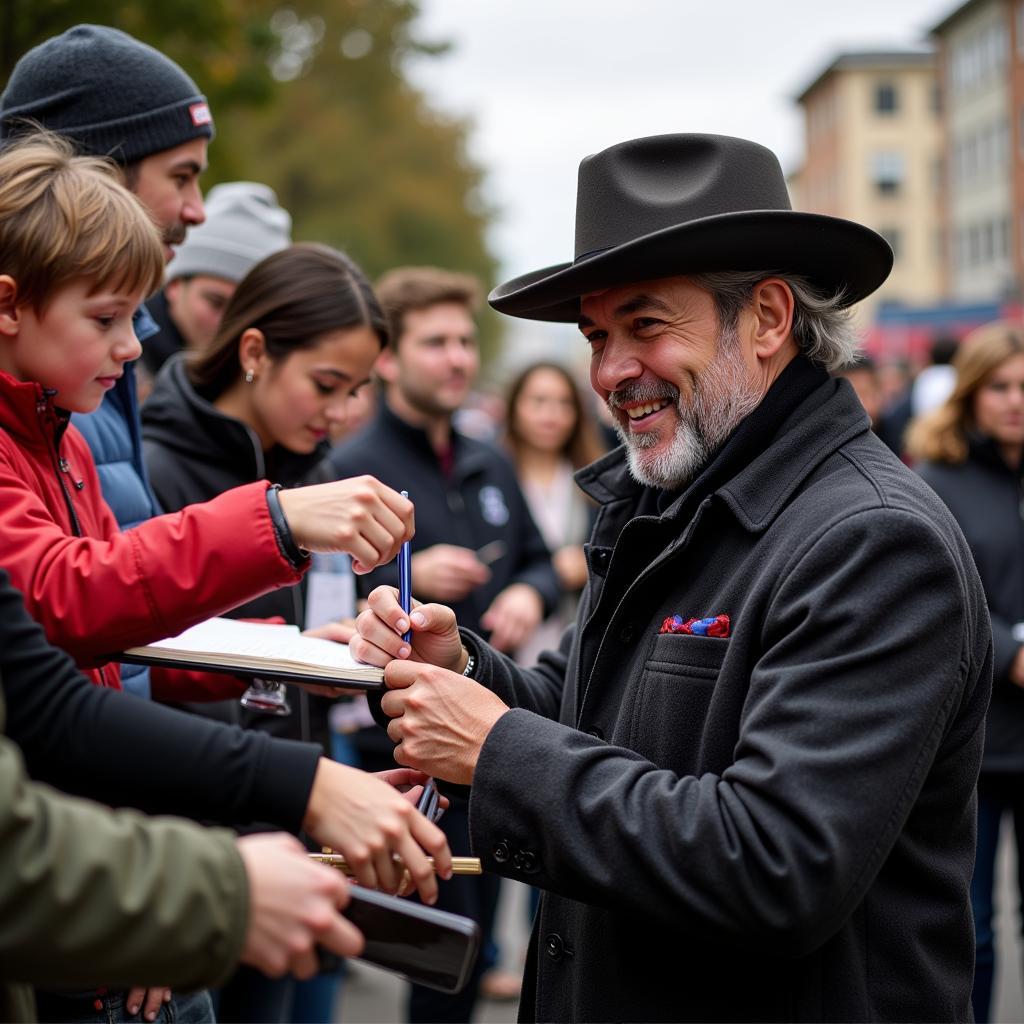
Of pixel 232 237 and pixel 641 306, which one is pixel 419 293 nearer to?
pixel 232 237

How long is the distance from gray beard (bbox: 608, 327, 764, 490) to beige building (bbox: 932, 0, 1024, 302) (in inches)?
1993

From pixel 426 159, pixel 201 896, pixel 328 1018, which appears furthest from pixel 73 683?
pixel 426 159

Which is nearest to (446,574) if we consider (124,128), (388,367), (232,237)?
(388,367)

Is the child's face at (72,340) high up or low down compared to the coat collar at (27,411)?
up

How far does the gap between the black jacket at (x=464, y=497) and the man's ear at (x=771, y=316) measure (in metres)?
2.63

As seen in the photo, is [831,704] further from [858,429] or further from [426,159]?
[426,159]

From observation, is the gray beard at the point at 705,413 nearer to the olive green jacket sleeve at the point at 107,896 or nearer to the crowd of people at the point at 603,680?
the crowd of people at the point at 603,680

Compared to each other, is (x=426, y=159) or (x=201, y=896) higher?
(x=426, y=159)

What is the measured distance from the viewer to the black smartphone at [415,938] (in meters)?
1.84

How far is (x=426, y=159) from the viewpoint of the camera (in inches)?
1227

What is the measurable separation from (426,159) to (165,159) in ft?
94.0

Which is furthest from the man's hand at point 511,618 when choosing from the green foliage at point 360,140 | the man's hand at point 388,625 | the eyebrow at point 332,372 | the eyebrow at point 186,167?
the green foliage at point 360,140

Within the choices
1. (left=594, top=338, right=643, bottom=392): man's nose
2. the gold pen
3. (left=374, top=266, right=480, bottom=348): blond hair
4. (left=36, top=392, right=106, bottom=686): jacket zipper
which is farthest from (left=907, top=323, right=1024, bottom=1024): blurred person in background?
(left=36, top=392, right=106, bottom=686): jacket zipper

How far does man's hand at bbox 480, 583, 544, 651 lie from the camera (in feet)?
17.3
